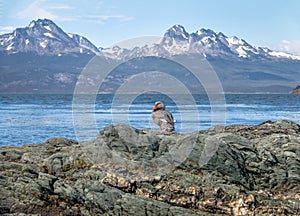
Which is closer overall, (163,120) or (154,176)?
(154,176)

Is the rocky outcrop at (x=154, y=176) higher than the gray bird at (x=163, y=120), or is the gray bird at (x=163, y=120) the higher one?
the gray bird at (x=163, y=120)

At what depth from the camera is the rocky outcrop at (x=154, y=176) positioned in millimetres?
11531

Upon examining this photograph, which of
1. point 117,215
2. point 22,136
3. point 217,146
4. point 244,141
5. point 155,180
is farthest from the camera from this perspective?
point 22,136

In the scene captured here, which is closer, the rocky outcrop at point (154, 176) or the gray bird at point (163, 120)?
the rocky outcrop at point (154, 176)

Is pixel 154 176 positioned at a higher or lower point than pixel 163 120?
lower

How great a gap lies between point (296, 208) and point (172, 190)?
314 cm

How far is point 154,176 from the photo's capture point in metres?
12.3

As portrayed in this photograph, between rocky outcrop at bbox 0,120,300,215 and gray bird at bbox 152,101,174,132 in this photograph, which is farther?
gray bird at bbox 152,101,174,132

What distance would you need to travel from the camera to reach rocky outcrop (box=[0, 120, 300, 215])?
11531 mm

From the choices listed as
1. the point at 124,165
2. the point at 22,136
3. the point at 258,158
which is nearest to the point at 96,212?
the point at 124,165

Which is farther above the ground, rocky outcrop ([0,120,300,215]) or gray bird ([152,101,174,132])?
gray bird ([152,101,174,132])

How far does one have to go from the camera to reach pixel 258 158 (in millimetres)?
13297

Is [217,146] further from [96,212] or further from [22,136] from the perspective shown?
[22,136]

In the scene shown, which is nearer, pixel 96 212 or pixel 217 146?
pixel 96 212
